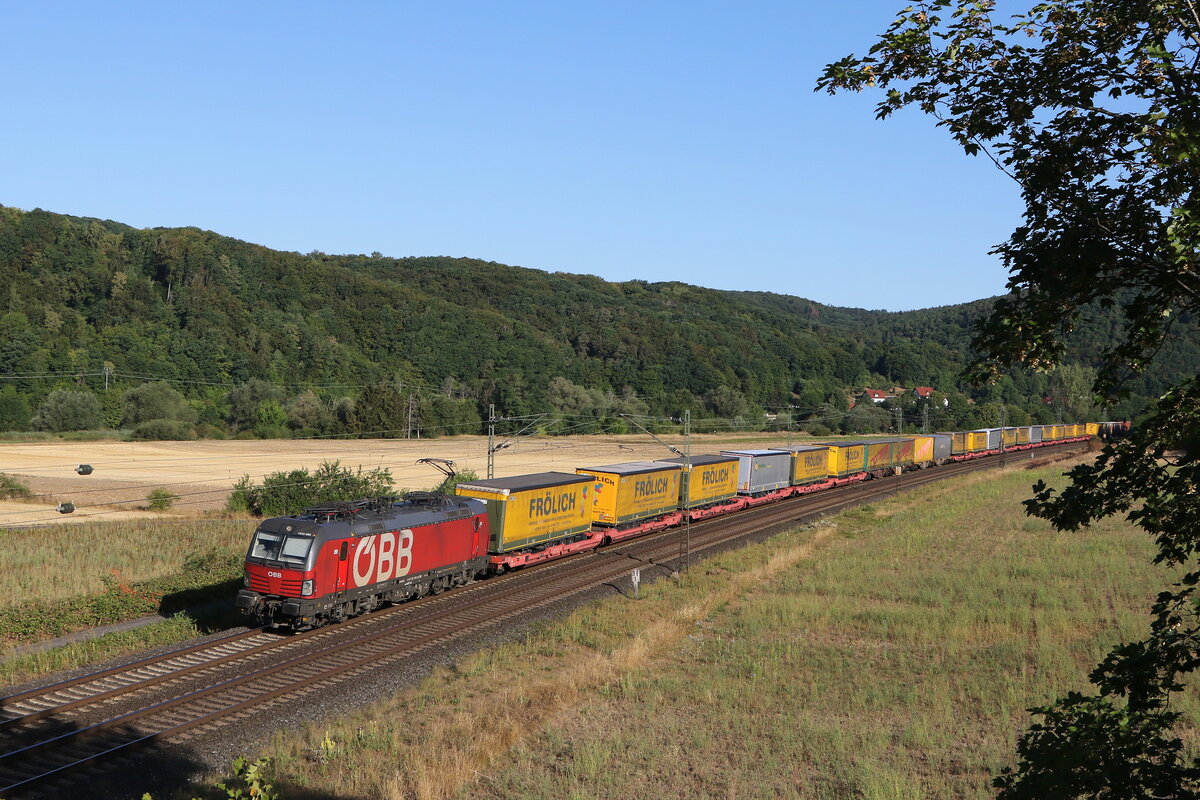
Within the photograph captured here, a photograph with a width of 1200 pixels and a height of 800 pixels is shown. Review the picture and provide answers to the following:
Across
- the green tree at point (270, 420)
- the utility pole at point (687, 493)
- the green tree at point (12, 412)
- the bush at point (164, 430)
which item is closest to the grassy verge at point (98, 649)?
the utility pole at point (687, 493)

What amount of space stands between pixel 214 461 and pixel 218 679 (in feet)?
219

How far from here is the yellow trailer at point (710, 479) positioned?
47438mm

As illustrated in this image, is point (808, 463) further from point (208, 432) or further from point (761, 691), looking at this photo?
point (208, 432)

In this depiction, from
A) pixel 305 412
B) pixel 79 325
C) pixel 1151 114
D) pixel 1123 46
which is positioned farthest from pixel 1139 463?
pixel 79 325

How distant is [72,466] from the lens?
73750mm

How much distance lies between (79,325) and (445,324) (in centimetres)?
6112

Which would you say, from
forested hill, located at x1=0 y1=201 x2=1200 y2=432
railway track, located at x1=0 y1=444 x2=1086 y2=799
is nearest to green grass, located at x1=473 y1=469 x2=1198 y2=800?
railway track, located at x1=0 y1=444 x2=1086 y2=799

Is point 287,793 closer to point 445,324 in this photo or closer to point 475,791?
point 475,791

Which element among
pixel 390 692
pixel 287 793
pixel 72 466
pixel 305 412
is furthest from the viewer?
pixel 305 412

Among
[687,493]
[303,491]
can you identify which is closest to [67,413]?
[303,491]

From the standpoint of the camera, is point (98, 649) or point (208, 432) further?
point (208, 432)

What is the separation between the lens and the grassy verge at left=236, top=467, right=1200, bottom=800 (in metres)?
16.0

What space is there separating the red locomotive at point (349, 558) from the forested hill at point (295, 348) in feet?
267

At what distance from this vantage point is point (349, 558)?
25297mm
